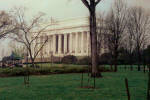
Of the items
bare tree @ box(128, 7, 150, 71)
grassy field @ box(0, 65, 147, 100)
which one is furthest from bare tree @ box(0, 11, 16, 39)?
grassy field @ box(0, 65, 147, 100)

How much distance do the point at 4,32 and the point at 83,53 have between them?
97.3 feet

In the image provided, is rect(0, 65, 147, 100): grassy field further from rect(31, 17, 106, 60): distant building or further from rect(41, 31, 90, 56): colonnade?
rect(31, 17, 106, 60): distant building

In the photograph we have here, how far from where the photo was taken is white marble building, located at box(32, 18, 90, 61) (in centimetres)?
6044

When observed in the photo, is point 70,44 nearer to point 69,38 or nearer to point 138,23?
point 69,38

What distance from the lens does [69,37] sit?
66.4 m

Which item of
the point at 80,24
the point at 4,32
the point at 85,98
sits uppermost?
the point at 80,24

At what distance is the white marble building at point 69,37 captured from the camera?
60.4 m

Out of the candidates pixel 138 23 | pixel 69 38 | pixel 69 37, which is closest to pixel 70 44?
pixel 69 38

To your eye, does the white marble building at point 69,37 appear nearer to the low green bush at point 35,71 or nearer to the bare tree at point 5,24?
the bare tree at point 5,24

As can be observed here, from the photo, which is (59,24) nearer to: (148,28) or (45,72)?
(148,28)

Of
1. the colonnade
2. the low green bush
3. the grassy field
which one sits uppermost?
the colonnade

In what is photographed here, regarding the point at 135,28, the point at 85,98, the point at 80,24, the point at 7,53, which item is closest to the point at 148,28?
the point at 135,28

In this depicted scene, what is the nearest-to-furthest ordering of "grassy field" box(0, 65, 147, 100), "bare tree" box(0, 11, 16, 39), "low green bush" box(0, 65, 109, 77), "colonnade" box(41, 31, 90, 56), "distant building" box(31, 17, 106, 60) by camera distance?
1. "grassy field" box(0, 65, 147, 100)
2. "low green bush" box(0, 65, 109, 77)
3. "bare tree" box(0, 11, 16, 39)
4. "colonnade" box(41, 31, 90, 56)
5. "distant building" box(31, 17, 106, 60)

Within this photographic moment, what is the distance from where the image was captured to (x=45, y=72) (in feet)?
63.4
